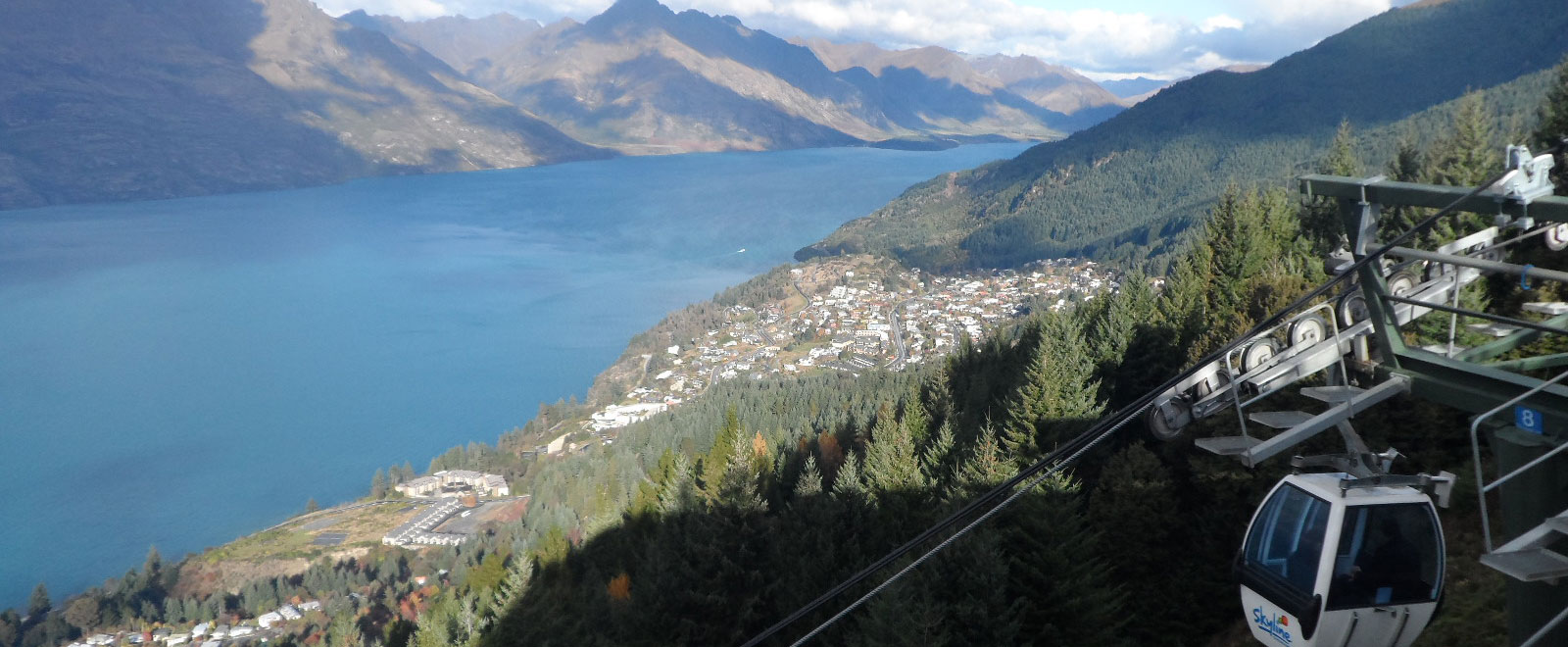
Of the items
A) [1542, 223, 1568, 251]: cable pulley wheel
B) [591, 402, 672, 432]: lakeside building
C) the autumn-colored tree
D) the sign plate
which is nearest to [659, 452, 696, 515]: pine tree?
the autumn-colored tree

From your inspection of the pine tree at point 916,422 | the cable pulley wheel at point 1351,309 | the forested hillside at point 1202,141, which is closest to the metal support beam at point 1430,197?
the cable pulley wheel at point 1351,309

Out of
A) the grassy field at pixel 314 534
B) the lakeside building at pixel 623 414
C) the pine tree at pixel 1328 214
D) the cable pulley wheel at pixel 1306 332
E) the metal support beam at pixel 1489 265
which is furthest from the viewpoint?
the lakeside building at pixel 623 414

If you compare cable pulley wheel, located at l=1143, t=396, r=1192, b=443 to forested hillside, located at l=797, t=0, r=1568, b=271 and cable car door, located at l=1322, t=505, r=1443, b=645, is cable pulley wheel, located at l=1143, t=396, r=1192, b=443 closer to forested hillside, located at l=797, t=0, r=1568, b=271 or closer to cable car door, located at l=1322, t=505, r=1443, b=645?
cable car door, located at l=1322, t=505, r=1443, b=645

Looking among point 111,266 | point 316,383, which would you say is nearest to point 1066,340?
point 316,383

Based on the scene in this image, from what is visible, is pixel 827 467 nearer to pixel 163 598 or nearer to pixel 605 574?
pixel 605 574

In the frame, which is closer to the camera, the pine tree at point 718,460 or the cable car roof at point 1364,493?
the cable car roof at point 1364,493

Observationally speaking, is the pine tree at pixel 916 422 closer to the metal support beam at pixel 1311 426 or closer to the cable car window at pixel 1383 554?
the cable car window at pixel 1383 554

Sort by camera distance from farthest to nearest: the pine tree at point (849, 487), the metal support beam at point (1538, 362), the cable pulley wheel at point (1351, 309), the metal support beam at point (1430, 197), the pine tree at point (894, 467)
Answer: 1. the pine tree at point (849, 487)
2. the pine tree at point (894, 467)
3. the cable pulley wheel at point (1351, 309)
4. the metal support beam at point (1538, 362)
5. the metal support beam at point (1430, 197)
